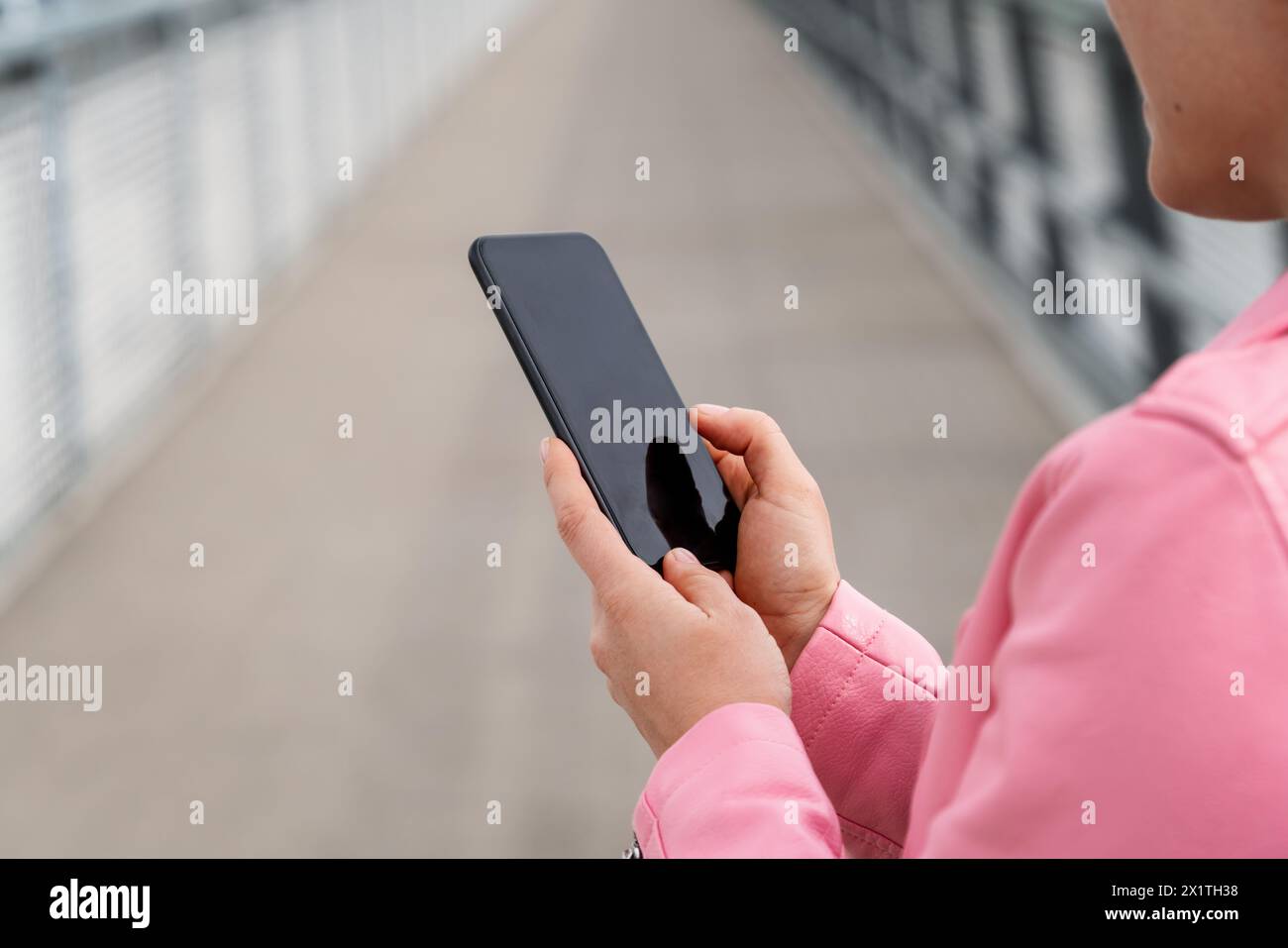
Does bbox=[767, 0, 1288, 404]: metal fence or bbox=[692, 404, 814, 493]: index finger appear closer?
bbox=[692, 404, 814, 493]: index finger

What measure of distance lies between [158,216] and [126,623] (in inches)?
76.2

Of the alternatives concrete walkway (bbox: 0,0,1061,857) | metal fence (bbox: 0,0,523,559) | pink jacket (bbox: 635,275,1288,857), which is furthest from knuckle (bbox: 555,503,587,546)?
metal fence (bbox: 0,0,523,559)

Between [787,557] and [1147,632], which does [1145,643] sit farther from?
[787,557]

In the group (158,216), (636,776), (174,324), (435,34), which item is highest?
(435,34)

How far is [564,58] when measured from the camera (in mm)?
15492

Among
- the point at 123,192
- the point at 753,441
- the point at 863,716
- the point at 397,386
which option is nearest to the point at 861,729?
the point at 863,716

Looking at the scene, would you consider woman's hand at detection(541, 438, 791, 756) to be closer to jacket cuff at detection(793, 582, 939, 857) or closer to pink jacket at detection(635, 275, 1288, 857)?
jacket cuff at detection(793, 582, 939, 857)

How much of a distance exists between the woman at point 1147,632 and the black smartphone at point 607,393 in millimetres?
274

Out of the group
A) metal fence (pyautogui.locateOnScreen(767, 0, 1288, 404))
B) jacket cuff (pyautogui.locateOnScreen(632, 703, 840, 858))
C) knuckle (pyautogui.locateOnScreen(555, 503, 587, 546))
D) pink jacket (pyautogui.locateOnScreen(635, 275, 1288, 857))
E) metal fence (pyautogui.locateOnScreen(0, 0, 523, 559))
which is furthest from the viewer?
metal fence (pyautogui.locateOnScreen(767, 0, 1288, 404))

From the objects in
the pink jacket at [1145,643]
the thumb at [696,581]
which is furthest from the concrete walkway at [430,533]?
the pink jacket at [1145,643]

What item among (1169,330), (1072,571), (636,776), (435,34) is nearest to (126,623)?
(636,776)

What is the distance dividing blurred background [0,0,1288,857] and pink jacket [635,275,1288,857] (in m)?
2.07

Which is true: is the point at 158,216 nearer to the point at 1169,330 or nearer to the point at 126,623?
the point at 126,623

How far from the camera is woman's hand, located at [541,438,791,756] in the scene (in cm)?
97
